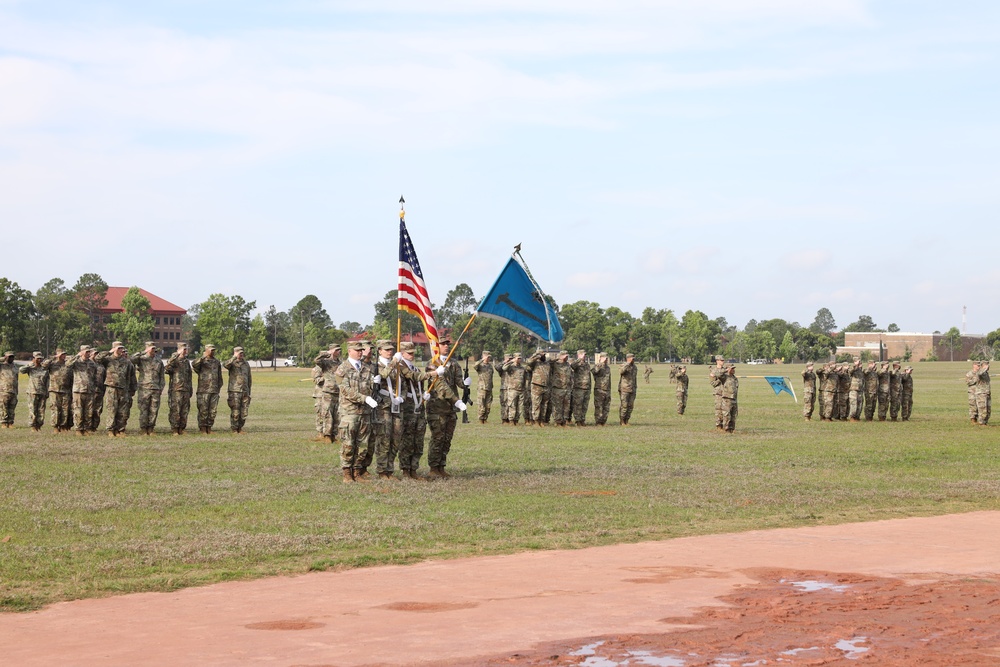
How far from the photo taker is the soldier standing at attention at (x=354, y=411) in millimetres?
15617

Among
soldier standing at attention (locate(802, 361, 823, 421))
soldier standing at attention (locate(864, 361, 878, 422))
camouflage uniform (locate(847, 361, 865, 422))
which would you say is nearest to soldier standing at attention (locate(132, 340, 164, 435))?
soldier standing at attention (locate(802, 361, 823, 421))

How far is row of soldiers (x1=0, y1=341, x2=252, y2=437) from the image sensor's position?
24.0 meters

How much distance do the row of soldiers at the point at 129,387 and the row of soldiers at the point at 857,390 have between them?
16641mm

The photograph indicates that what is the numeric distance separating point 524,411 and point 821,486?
13434 mm

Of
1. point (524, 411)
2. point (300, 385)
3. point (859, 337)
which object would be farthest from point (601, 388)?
point (859, 337)

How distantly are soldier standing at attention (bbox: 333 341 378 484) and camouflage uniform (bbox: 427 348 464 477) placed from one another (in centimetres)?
109

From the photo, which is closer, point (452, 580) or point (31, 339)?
point (452, 580)

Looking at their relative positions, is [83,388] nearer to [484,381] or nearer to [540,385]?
[484,381]

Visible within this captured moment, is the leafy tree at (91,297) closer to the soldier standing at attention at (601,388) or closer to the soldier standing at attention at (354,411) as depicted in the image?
the soldier standing at attention at (601,388)

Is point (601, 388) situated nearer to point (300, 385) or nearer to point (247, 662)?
point (247, 662)

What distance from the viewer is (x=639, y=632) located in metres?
7.88

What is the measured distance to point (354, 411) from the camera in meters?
15.7

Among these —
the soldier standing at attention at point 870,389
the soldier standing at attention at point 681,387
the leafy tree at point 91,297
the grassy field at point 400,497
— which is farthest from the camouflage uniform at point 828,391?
the leafy tree at point 91,297

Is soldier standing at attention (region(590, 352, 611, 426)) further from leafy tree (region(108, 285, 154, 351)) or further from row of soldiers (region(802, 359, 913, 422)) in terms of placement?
leafy tree (region(108, 285, 154, 351))
